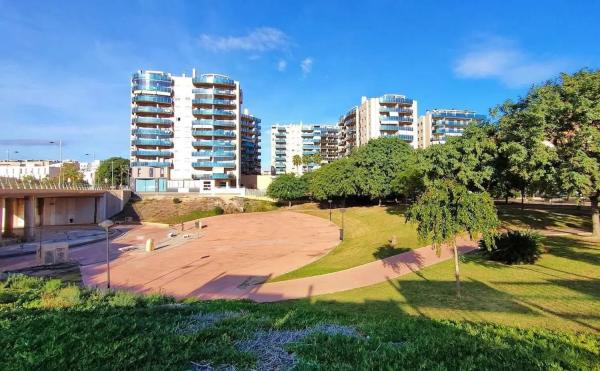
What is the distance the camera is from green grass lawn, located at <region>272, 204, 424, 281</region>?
2625 centimetres

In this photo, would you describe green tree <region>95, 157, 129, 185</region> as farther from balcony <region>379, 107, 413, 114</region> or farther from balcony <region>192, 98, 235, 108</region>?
balcony <region>379, 107, 413, 114</region>

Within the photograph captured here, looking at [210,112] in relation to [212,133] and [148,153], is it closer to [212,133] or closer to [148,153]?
[212,133]

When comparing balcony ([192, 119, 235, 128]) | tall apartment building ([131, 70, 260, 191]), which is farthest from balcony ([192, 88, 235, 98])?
balcony ([192, 119, 235, 128])

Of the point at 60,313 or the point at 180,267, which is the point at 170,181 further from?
the point at 60,313

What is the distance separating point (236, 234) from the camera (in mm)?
51344

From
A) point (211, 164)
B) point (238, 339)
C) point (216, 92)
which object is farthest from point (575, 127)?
point (216, 92)

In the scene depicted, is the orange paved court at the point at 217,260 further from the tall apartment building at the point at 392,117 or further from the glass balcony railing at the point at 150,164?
the tall apartment building at the point at 392,117

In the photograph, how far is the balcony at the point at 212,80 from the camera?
10176 cm

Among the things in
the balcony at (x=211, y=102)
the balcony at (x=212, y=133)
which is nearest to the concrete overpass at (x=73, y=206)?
the balcony at (x=212, y=133)

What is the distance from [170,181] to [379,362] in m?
98.3

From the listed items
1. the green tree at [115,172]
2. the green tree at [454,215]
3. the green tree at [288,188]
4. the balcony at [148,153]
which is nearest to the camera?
the green tree at [454,215]

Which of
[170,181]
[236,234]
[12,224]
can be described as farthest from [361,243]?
[170,181]

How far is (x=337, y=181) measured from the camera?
2670 inches

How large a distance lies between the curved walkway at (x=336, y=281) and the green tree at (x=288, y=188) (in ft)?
195
